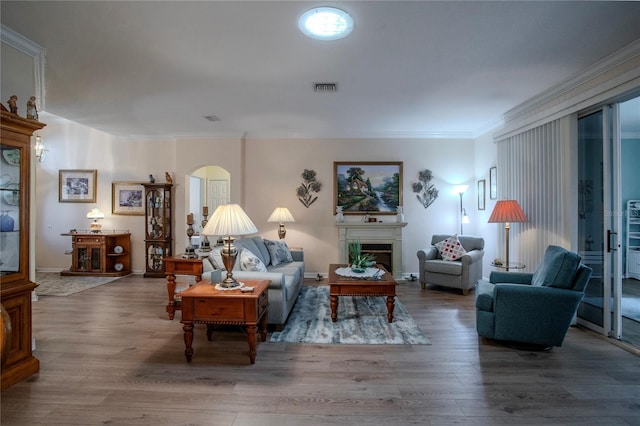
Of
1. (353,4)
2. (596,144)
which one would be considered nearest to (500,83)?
(596,144)

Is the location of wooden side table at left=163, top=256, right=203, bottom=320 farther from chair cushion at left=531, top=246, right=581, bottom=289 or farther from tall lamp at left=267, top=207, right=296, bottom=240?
chair cushion at left=531, top=246, right=581, bottom=289

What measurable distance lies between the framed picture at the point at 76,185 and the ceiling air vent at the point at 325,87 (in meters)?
5.28

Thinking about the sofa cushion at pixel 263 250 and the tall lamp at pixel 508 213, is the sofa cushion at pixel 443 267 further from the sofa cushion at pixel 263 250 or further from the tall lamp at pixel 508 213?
the sofa cushion at pixel 263 250

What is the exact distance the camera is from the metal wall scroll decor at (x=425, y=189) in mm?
6133

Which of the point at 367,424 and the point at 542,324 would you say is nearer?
the point at 367,424

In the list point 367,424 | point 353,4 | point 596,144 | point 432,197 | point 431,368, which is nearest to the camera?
point 367,424

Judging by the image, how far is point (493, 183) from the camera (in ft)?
17.7

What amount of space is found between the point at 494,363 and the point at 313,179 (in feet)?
14.1

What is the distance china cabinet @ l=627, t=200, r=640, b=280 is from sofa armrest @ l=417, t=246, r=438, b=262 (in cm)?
307

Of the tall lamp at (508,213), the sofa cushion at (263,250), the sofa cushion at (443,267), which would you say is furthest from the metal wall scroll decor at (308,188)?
the tall lamp at (508,213)

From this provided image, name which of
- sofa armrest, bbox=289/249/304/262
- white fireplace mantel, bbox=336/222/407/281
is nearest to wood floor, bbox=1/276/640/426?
sofa armrest, bbox=289/249/304/262

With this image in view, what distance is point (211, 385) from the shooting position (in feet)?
7.79

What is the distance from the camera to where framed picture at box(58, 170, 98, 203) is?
650 centimetres

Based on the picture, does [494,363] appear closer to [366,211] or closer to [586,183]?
[586,183]
